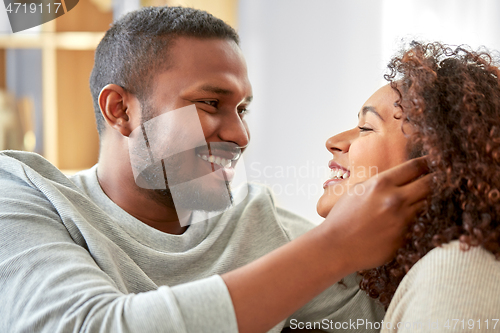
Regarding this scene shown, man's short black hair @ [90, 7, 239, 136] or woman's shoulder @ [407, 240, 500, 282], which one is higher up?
man's short black hair @ [90, 7, 239, 136]

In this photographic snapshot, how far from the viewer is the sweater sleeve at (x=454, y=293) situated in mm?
657

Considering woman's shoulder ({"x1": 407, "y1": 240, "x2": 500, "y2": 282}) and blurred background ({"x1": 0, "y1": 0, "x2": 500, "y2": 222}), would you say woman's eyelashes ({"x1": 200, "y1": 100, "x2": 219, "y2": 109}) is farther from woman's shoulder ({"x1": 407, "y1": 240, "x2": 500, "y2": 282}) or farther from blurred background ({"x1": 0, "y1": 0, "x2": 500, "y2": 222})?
blurred background ({"x1": 0, "y1": 0, "x2": 500, "y2": 222})

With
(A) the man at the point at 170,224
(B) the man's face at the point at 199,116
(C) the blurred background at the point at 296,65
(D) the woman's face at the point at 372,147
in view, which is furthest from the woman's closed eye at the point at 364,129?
(C) the blurred background at the point at 296,65

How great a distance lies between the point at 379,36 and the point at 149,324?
63.6 inches

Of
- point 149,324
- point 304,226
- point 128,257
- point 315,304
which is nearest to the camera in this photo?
point 149,324

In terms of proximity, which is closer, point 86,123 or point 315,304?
point 315,304

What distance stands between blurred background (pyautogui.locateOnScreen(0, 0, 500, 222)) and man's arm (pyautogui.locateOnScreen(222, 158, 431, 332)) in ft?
3.71

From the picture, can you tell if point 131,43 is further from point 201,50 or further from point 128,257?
point 128,257

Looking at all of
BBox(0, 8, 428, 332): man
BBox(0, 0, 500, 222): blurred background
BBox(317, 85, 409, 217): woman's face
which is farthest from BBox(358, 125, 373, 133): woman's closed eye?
BBox(0, 0, 500, 222): blurred background

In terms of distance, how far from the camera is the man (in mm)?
647

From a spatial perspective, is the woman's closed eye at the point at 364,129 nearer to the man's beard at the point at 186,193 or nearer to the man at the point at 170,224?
the man at the point at 170,224

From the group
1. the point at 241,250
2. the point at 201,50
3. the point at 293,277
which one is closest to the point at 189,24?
the point at 201,50

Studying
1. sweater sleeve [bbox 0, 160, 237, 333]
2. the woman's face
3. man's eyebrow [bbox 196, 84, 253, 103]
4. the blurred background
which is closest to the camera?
sweater sleeve [bbox 0, 160, 237, 333]

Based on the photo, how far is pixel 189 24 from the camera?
1134 mm
